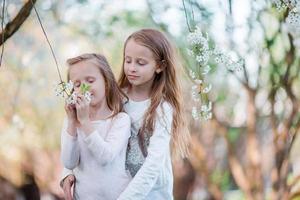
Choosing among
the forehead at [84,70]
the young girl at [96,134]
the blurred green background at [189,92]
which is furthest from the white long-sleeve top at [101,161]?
the blurred green background at [189,92]

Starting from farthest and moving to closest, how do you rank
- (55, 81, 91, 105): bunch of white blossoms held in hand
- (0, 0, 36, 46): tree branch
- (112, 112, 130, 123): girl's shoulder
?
(0, 0, 36, 46): tree branch < (112, 112, 130, 123): girl's shoulder < (55, 81, 91, 105): bunch of white blossoms held in hand

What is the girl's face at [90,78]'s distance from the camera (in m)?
1.28

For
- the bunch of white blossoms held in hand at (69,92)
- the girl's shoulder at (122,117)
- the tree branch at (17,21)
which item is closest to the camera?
the bunch of white blossoms held in hand at (69,92)

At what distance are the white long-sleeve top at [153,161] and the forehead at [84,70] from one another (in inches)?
3.9

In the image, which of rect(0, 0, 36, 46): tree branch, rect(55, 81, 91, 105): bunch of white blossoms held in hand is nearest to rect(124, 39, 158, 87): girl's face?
rect(55, 81, 91, 105): bunch of white blossoms held in hand

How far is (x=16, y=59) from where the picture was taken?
2119mm

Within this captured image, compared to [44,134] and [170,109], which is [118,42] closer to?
[44,134]

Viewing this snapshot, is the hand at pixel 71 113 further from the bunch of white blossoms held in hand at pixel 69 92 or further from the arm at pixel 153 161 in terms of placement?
the arm at pixel 153 161

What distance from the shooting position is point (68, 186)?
4.21 ft

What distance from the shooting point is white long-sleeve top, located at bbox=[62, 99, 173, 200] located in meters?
1.22

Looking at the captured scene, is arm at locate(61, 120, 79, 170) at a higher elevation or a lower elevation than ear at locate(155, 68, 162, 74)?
lower

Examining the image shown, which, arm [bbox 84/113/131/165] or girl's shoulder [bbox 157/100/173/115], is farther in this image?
girl's shoulder [bbox 157/100/173/115]

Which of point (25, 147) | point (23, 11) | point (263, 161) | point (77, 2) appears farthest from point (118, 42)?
point (263, 161)

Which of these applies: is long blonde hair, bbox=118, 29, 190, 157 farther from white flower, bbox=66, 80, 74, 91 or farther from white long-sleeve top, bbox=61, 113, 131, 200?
white flower, bbox=66, 80, 74, 91
